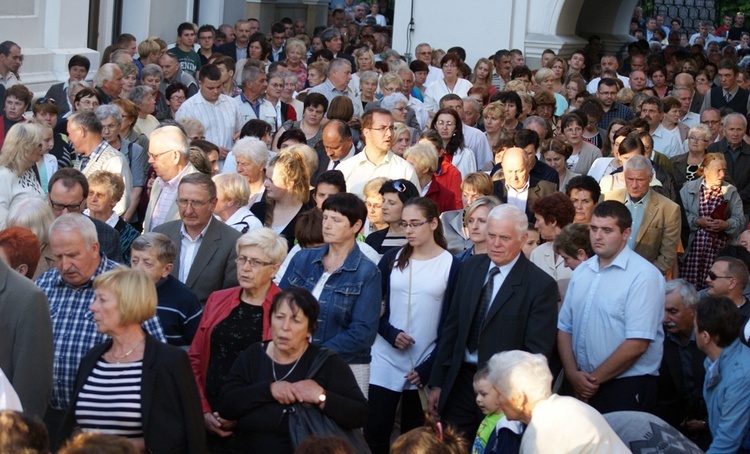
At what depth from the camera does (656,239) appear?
9.45 metres

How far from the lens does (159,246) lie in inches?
261

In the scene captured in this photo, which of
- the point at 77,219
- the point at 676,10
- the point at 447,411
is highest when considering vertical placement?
the point at 676,10

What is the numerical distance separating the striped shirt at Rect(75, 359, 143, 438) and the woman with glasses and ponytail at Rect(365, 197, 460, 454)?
2.21m

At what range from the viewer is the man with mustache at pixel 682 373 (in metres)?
7.25

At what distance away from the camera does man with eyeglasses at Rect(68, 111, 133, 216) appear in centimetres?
934

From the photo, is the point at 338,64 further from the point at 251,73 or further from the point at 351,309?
the point at 351,309

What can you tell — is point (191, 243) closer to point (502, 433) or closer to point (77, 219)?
point (77, 219)

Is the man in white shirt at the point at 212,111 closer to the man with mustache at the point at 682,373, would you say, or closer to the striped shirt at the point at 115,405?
the man with mustache at the point at 682,373

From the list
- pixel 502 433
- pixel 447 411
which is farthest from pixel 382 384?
pixel 502 433

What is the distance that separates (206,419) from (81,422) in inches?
37.5

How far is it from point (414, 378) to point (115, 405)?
2340 mm

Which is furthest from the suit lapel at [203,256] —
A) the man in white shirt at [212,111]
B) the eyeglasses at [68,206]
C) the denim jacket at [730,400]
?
the man in white shirt at [212,111]

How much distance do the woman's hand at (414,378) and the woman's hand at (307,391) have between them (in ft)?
5.62

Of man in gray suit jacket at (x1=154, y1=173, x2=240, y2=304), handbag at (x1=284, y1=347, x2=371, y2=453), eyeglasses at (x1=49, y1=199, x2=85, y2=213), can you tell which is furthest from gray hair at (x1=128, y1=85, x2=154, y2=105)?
handbag at (x1=284, y1=347, x2=371, y2=453)
